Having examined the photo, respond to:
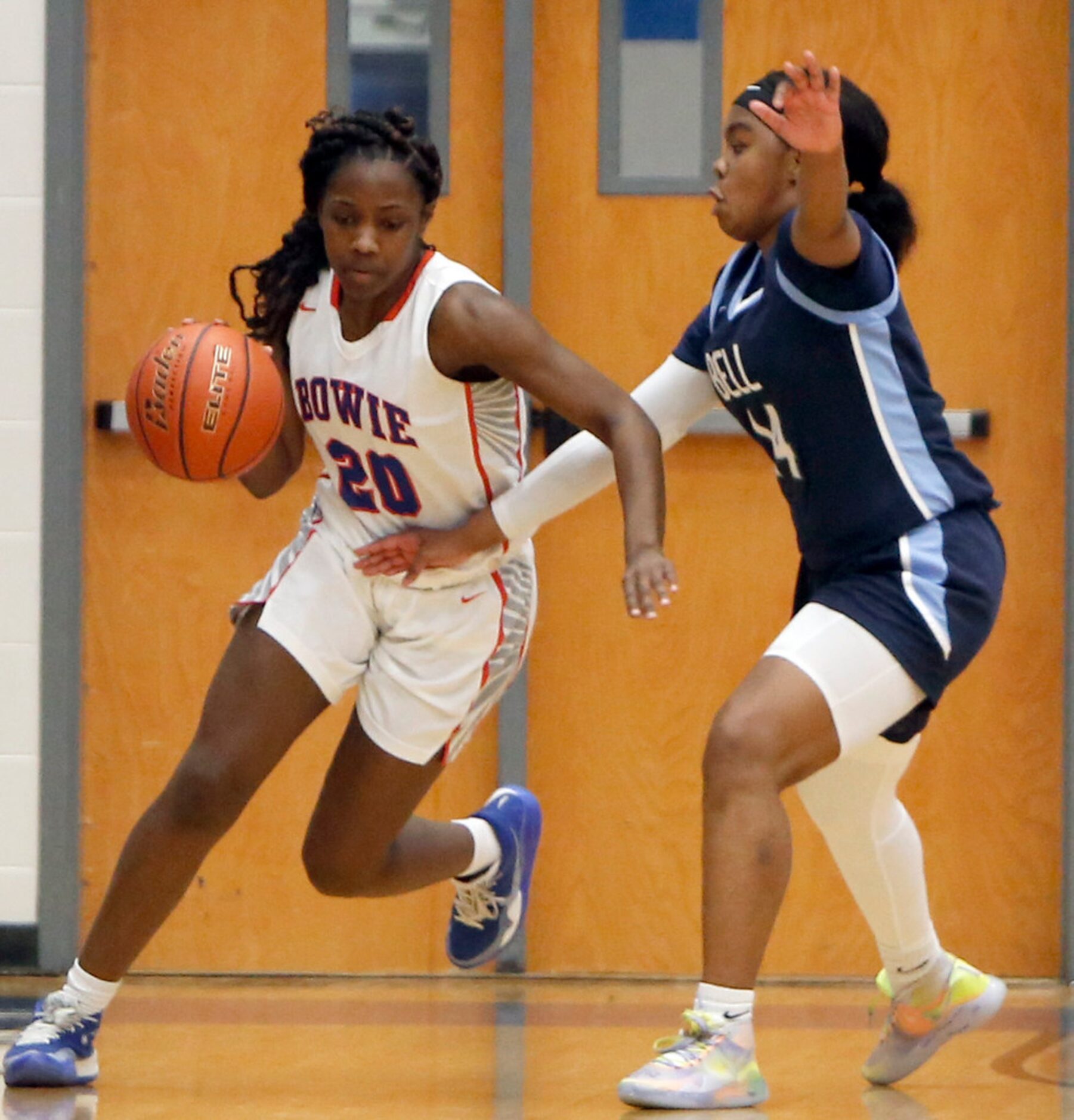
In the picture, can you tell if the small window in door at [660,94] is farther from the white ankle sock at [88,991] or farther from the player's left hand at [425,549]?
the white ankle sock at [88,991]

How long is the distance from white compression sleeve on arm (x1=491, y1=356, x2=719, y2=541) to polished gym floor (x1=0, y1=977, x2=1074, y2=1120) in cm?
97

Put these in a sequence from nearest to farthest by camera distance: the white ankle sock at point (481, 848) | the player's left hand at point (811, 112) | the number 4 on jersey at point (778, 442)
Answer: the player's left hand at point (811, 112) → the number 4 on jersey at point (778, 442) → the white ankle sock at point (481, 848)

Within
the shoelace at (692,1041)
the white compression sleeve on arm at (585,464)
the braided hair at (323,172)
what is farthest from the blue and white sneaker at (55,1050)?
the braided hair at (323,172)

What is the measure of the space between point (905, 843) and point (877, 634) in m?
0.46

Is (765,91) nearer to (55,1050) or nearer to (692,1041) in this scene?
(692,1041)

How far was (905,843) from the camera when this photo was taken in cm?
324

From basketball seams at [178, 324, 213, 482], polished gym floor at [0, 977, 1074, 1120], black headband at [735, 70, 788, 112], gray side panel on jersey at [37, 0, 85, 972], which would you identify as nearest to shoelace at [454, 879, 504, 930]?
polished gym floor at [0, 977, 1074, 1120]

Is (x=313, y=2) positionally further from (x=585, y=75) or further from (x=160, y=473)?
(x=160, y=473)

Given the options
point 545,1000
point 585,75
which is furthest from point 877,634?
point 585,75

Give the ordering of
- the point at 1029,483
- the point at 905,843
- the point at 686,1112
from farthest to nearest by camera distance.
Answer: the point at 1029,483 < the point at 905,843 < the point at 686,1112

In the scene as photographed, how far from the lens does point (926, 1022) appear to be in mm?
3262

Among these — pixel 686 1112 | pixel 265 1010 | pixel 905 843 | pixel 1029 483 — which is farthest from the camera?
pixel 1029 483

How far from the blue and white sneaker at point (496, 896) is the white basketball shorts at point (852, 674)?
42.6 inches

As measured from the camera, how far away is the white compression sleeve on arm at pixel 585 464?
3.34 metres
